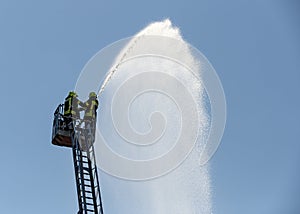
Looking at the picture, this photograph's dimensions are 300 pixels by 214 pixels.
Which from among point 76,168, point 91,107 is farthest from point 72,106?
point 76,168

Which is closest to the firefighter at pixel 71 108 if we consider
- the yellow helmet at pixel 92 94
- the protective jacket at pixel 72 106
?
the protective jacket at pixel 72 106

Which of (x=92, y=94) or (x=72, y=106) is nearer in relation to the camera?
(x=72, y=106)

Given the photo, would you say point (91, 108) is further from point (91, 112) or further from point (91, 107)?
point (91, 112)

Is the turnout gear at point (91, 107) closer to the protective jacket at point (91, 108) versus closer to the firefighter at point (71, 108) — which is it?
the protective jacket at point (91, 108)

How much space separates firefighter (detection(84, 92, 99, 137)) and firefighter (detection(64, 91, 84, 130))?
0.28 metres

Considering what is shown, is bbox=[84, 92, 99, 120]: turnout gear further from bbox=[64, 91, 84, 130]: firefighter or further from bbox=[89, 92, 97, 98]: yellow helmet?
bbox=[64, 91, 84, 130]: firefighter

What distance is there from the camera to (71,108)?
24.4m

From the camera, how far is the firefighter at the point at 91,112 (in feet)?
79.8

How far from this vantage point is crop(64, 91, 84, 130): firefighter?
24.3 m

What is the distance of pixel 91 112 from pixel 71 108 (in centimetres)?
77

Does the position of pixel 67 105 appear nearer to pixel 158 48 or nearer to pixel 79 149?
pixel 79 149

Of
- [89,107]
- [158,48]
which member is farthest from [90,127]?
[158,48]

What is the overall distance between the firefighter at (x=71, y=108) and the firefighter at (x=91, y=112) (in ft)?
0.93

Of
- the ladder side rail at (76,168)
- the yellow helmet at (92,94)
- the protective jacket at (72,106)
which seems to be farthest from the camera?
the yellow helmet at (92,94)
